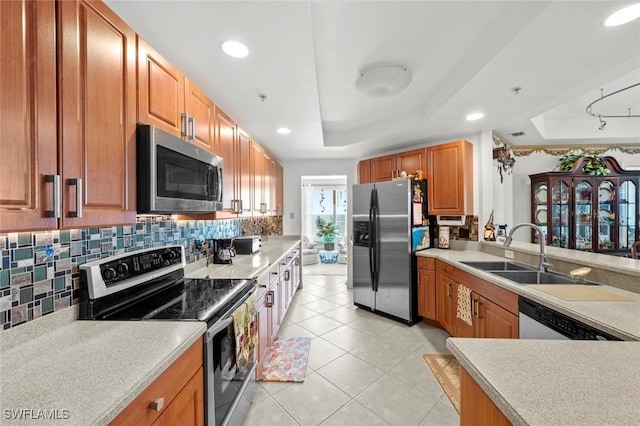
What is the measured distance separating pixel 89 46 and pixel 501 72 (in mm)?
2370

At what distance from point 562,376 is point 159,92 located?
6.63 ft

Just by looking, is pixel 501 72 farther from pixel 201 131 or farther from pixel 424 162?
pixel 201 131

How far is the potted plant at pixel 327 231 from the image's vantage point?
6.30 metres

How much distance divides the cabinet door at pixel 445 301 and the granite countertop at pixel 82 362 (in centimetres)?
249

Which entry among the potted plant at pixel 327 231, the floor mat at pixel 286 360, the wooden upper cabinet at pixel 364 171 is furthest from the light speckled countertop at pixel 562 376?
the potted plant at pixel 327 231

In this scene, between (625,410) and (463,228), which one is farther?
(463,228)

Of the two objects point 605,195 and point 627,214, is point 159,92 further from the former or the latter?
point 627,214

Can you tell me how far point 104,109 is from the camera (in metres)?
1.07

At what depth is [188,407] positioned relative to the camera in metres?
1.06

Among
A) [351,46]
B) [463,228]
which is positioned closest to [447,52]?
[351,46]

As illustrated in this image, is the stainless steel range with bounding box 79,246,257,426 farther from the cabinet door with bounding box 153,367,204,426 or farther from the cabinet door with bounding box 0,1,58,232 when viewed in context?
the cabinet door with bounding box 0,1,58,232

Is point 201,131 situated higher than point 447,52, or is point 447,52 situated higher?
point 447,52

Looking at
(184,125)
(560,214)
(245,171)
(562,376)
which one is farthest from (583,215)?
(184,125)

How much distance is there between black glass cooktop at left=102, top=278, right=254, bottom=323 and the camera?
122 centimetres
